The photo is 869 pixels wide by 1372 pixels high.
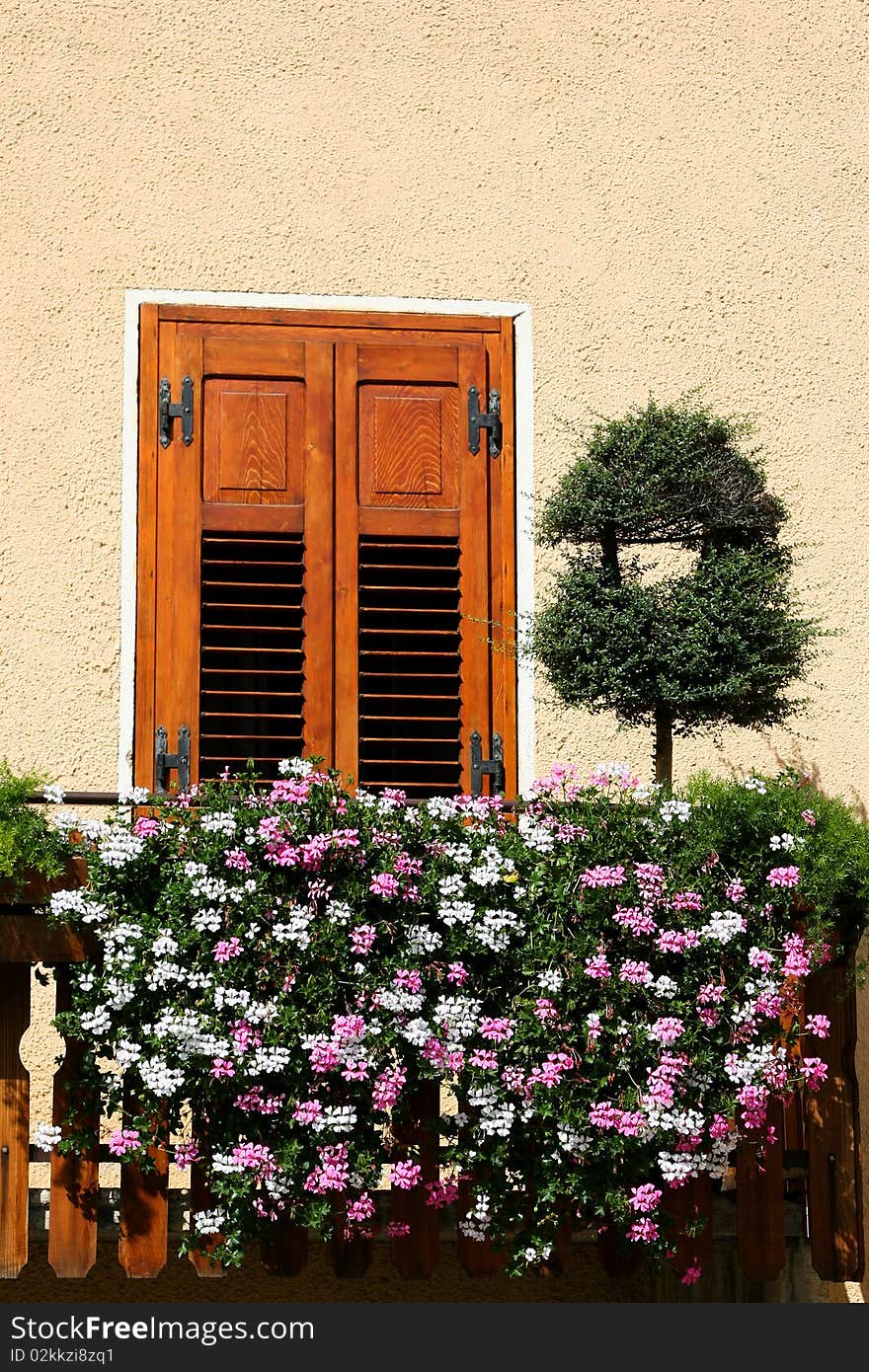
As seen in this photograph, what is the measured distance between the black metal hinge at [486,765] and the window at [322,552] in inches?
1.0

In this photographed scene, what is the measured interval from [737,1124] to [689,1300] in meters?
1.05

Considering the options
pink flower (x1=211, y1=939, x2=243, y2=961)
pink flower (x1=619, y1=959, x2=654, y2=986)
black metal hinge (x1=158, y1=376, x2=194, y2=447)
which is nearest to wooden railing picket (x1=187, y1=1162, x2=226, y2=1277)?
pink flower (x1=211, y1=939, x2=243, y2=961)

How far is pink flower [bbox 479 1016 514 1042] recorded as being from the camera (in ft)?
16.5

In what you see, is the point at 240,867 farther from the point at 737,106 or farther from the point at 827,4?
the point at 827,4

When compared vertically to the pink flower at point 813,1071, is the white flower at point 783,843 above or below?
above

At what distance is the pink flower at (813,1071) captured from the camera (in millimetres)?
5230

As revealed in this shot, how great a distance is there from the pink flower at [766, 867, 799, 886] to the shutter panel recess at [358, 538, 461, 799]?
4.68ft

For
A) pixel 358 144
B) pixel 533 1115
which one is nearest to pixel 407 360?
pixel 358 144

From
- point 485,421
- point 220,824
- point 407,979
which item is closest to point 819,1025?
point 407,979

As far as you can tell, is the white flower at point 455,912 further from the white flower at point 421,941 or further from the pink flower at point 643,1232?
the pink flower at point 643,1232

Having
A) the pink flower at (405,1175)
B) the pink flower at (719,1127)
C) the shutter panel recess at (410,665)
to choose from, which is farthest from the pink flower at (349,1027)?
the shutter panel recess at (410,665)

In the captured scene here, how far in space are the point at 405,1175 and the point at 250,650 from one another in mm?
1930

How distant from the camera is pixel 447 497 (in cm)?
659

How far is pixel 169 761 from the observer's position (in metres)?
6.32
